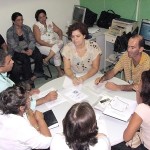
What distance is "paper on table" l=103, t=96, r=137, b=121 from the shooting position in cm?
206

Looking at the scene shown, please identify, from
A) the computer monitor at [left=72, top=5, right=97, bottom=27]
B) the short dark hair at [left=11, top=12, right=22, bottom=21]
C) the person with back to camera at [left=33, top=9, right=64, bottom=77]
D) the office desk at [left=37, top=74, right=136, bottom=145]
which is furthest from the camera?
the computer monitor at [left=72, top=5, right=97, bottom=27]

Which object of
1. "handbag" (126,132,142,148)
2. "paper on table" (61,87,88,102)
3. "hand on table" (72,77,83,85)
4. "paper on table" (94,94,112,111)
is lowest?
"handbag" (126,132,142,148)

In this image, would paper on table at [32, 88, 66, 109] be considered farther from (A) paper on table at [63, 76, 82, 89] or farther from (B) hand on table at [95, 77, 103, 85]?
(B) hand on table at [95, 77, 103, 85]

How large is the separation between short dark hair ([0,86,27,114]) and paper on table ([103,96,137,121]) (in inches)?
27.4

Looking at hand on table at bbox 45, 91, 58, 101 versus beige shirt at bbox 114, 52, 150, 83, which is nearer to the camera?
hand on table at bbox 45, 91, 58, 101

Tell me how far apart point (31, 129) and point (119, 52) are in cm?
251

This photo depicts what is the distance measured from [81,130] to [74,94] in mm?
982

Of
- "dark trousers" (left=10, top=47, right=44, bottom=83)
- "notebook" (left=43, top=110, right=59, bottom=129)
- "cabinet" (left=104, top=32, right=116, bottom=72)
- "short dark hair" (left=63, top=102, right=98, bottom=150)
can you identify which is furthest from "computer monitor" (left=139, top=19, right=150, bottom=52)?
"short dark hair" (left=63, top=102, right=98, bottom=150)

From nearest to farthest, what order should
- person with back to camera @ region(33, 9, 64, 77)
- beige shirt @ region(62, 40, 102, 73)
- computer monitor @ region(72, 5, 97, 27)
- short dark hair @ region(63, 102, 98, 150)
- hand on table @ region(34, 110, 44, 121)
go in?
short dark hair @ region(63, 102, 98, 150)
hand on table @ region(34, 110, 44, 121)
beige shirt @ region(62, 40, 102, 73)
person with back to camera @ region(33, 9, 64, 77)
computer monitor @ region(72, 5, 97, 27)

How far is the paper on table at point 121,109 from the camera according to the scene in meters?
2.06

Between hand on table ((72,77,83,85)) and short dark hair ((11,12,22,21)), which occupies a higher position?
short dark hair ((11,12,22,21))

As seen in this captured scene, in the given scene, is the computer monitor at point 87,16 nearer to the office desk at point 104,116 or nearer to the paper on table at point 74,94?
the office desk at point 104,116

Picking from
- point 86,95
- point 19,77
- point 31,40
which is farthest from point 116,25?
point 86,95

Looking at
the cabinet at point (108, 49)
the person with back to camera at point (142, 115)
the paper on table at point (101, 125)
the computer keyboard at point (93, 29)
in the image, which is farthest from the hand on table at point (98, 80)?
the computer keyboard at point (93, 29)
